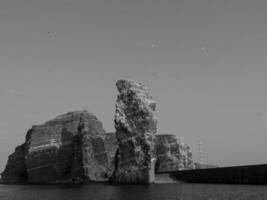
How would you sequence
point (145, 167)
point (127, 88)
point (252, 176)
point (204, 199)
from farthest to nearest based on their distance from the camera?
point (127, 88), point (145, 167), point (252, 176), point (204, 199)

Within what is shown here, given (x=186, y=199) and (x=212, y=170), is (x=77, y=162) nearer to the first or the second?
(x=212, y=170)

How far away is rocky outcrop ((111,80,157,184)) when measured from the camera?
14812cm

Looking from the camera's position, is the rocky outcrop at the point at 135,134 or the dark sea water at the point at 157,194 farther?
the rocky outcrop at the point at 135,134

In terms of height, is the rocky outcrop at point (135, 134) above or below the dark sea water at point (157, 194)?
above

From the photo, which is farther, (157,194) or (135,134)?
(135,134)

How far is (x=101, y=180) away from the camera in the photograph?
190000 mm

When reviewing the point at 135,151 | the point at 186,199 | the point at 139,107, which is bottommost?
the point at 186,199

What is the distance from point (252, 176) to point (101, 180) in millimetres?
76901

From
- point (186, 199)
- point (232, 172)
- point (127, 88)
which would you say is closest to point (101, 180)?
point (127, 88)

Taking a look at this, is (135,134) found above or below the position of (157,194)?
above

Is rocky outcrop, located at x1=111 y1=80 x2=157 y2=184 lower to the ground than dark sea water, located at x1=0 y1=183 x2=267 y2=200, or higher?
higher

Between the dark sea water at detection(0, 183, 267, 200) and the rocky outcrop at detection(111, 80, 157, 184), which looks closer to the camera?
the dark sea water at detection(0, 183, 267, 200)

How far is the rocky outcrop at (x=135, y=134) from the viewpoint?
14812 cm

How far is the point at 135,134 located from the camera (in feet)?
496
